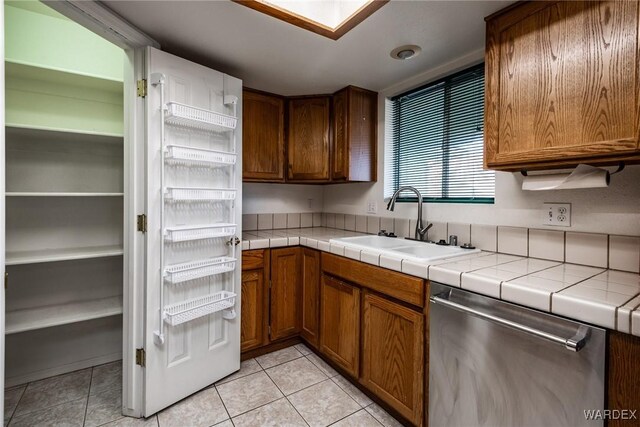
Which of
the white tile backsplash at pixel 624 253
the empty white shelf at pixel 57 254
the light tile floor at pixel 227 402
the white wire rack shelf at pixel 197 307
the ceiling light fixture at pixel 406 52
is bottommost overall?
the light tile floor at pixel 227 402

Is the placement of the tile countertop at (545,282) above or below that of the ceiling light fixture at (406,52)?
below

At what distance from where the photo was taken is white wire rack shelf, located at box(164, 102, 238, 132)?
5.05 ft

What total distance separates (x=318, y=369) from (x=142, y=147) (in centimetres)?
175

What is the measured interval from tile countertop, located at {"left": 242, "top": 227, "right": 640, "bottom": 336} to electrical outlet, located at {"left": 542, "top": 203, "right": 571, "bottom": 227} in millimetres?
193

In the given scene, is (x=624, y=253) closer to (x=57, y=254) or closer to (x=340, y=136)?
(x=340, y=136)

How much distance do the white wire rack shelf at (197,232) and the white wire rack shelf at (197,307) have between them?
37cm

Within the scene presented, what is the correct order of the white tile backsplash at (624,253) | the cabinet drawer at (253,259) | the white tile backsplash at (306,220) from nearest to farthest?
the white tile backsplash at (624,253) → the cabinet drawer at (253,259) → the white tile backsplash at (306,220)

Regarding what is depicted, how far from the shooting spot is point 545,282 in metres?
1.06

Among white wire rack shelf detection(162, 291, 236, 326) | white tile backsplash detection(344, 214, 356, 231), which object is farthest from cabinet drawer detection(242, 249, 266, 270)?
white tile backsplash detection(344, 214, 356, 231)

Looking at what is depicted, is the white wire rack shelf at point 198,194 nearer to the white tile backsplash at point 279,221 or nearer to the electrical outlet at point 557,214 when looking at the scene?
the white tile backsplash at point 279,221

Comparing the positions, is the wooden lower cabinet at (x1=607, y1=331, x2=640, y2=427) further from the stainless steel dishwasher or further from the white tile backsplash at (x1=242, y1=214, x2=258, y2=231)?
the white tile backsplash at (x1=242, y1=214, x2=258, y2=231)

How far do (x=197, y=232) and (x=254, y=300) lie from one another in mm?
707

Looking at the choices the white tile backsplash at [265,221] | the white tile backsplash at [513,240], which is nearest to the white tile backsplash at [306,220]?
the white tile backsplash at [265,221]

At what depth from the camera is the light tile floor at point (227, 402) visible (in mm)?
1537
